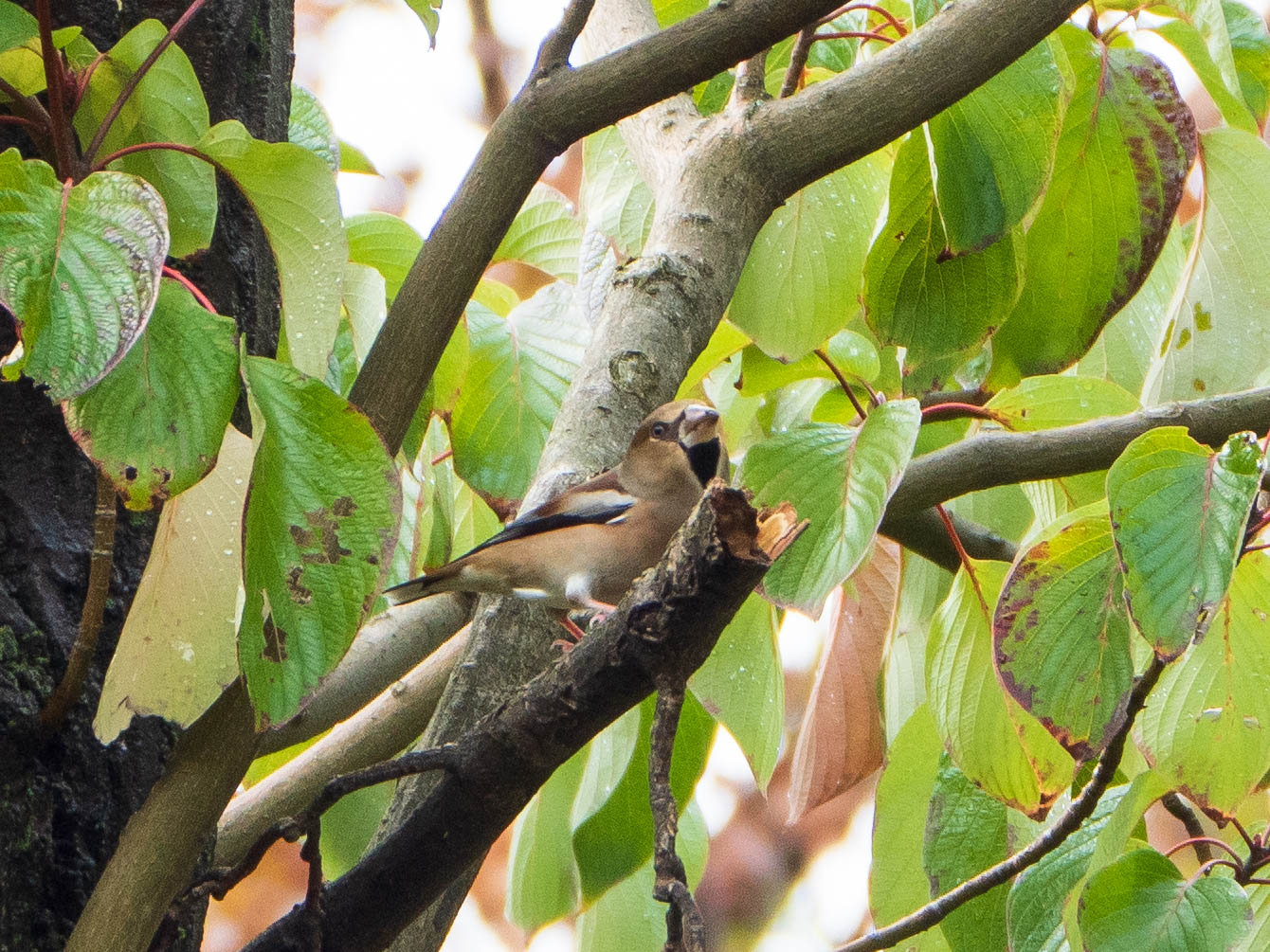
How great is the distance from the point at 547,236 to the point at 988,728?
5.18 ft

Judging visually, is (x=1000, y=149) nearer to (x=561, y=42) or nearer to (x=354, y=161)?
(x=561, y=42)

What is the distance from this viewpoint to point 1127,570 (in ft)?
5.40

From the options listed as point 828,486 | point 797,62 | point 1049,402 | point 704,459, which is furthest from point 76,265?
point 704,459

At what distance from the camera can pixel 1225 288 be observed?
7.50 feet

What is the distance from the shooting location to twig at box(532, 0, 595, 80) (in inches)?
70.4

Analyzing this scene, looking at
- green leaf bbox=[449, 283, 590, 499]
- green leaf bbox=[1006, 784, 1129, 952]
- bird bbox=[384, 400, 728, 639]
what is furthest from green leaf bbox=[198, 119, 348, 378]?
green leaf bbox=[1006, 784, 1129, 952]

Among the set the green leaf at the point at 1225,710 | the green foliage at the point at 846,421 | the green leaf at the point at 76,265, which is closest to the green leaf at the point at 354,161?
the green foliage at the point at 846,421

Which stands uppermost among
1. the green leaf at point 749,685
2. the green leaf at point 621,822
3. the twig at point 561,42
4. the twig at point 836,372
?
the twig at point 561,42

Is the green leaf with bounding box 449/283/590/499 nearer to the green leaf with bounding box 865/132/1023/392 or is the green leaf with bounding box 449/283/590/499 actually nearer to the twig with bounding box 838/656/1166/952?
the green leaf with bounding box 865/132/1023/392

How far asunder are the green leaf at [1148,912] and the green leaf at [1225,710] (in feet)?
0.52

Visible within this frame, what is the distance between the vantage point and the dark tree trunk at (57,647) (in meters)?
1.54

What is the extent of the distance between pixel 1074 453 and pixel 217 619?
138cm

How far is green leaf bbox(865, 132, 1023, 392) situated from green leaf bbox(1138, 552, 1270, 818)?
0.63 m

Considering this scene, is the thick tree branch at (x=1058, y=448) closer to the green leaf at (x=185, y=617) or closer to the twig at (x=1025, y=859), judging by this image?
the twig at (x=1025, y=859)
